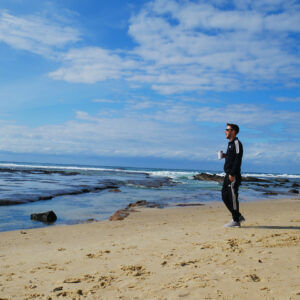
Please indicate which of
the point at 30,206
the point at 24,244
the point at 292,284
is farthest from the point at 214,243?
the point at 30,206

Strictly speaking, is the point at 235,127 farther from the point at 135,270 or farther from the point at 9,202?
the point at 9,202

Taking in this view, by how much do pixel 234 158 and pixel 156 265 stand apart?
3633 millimetres

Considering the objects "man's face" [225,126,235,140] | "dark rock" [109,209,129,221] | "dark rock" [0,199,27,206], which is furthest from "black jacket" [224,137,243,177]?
"dark rock" [0,199,27,206]

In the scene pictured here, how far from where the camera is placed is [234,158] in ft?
23.0

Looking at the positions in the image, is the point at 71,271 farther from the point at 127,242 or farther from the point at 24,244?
the point at 24,244

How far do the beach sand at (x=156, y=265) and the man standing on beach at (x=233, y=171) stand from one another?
17.9 inches

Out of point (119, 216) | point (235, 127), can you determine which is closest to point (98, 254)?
point (235, 127)

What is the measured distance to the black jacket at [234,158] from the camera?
695cm

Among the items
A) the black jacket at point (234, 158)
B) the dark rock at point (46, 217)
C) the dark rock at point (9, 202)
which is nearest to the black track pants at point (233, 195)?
the black jacket at point (234, 158)

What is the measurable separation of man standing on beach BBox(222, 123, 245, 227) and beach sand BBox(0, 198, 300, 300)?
45 centimetres

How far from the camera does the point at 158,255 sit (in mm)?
4699

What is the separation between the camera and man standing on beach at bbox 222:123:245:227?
275 inches

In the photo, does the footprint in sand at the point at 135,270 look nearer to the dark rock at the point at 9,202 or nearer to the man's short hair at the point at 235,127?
the man's short hair at the point at 235,127

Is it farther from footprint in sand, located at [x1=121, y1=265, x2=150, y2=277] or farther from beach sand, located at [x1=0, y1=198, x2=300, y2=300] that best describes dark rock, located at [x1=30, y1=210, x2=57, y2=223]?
footprint in sand, located at [x1=121, y1=265, x2=150, y2=277]
